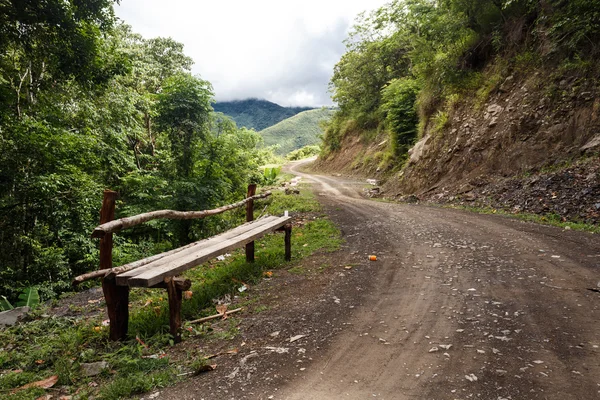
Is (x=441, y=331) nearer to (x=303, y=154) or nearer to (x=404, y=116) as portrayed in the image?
(x=404, y=116)

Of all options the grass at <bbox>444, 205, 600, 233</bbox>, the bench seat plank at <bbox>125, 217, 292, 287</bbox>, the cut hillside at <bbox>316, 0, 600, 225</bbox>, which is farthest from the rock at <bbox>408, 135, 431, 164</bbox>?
the bench seat plank at <bbox>125, 217, 292, 287</bbox>

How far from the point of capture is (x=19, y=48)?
32.8 feet

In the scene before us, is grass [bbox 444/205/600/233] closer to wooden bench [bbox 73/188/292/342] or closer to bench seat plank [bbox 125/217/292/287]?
bench seat plank [bbox 125/217/292/287]

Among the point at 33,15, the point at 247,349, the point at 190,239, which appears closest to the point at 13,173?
the point at 33,15

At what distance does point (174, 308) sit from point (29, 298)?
19.7 feet

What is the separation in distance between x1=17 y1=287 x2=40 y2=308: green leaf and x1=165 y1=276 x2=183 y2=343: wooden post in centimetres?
564

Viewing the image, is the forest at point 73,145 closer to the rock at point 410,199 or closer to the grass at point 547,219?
the rock at point 410,199

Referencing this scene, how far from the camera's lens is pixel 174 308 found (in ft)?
11.5

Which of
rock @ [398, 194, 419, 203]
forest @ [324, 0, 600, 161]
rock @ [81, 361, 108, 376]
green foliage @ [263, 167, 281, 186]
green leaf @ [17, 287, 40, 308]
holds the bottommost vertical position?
green leaf @ [17, 287, 40, 308]

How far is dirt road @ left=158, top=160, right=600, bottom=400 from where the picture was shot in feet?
8.01

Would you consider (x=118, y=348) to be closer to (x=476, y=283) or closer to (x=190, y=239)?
(x=476, y=283)

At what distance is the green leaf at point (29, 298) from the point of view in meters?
7.11

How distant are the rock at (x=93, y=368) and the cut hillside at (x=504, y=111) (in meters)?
9.41

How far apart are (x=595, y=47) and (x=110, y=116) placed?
16811 mm
